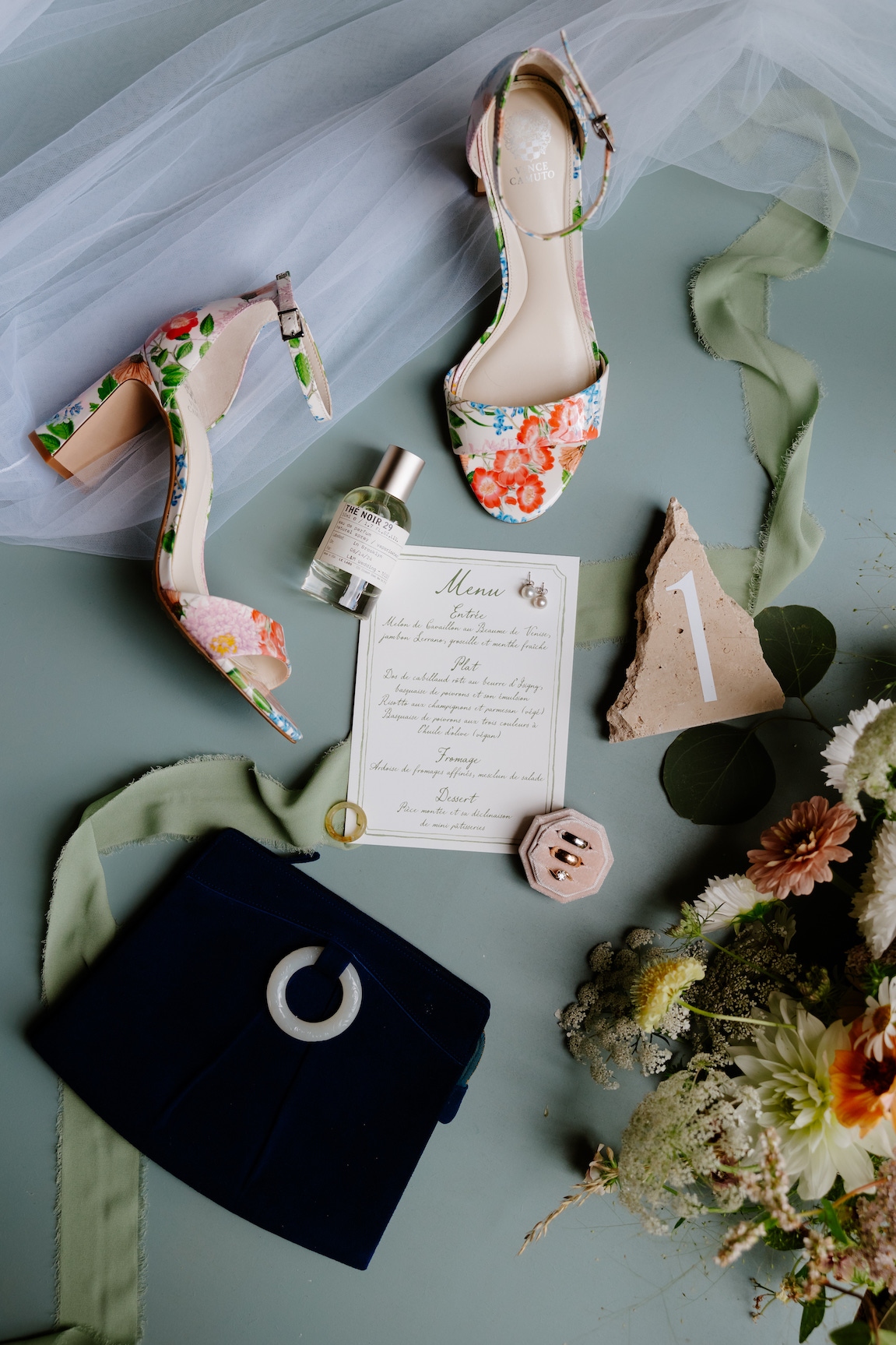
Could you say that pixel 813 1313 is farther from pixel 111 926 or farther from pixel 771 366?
pixel 771 366

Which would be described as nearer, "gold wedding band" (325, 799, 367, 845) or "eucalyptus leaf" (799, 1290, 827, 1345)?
Answer: "eucalyptus leaf" (799, 1290, 827, 1345)

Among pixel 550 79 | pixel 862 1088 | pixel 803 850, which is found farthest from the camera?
pixel 550 79

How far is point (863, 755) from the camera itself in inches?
24.9

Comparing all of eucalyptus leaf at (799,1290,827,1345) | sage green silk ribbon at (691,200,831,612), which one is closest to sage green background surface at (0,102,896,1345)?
sage green silk ribbon at (691,200,831,612)

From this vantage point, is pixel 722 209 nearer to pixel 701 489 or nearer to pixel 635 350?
pixel 635 350

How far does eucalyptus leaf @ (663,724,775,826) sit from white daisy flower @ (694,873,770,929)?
0.36ft

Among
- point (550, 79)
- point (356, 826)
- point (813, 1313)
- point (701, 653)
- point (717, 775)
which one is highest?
point (550, 79)

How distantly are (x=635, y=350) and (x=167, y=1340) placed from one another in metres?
1.16

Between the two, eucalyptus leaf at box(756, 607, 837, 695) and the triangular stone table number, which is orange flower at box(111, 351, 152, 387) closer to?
the triangular stone table number

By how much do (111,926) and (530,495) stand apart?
2.10 ft

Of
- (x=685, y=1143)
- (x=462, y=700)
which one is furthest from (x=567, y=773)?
(x=685, y=1143)

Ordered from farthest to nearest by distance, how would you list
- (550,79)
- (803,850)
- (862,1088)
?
(550,79), (803,850), (862,1088)

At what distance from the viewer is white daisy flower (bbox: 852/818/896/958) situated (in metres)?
0.64

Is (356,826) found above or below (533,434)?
below
